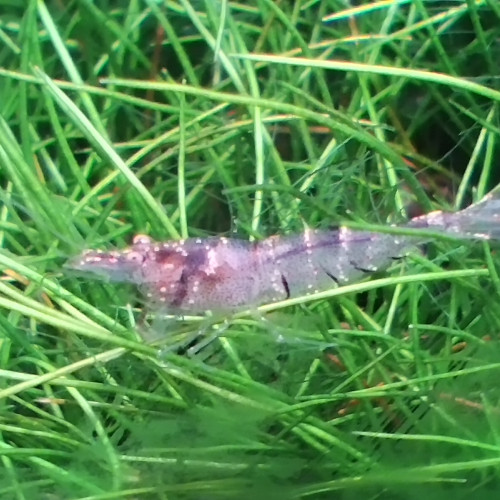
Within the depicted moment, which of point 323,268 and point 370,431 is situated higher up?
point 323,268

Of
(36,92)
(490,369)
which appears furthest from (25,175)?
(490,369)

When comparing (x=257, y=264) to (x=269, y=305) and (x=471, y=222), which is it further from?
(x=471, y=222)

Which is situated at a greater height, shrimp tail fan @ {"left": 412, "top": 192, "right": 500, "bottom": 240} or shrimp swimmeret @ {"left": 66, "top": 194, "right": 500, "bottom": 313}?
shrimp tail fan @ {"left": 412, "top": 192, "right": 500, "bottom": 240}

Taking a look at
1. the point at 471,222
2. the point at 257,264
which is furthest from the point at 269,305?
the point at 471,222

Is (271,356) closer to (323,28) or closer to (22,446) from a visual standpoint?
(22,446)

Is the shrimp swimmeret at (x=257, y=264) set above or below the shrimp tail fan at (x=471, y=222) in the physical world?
below
